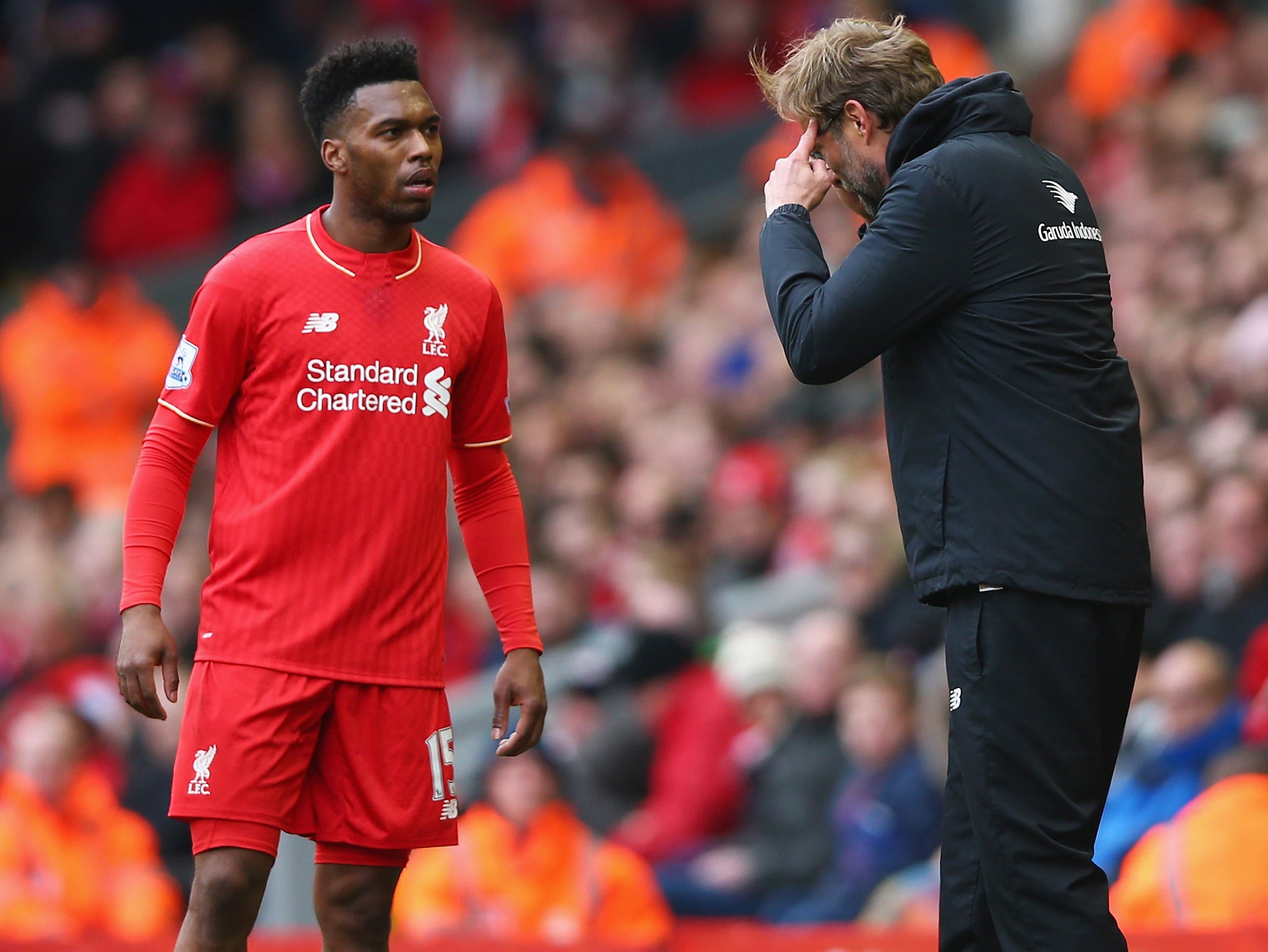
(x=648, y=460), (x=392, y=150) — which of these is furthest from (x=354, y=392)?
(x=648, y=460)

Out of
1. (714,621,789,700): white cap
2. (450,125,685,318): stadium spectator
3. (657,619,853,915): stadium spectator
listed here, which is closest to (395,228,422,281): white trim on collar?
(657,619,853,915): stadium spectator

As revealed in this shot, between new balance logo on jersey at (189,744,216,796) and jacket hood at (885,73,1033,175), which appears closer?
jacket hood at (885,73,1033,175)

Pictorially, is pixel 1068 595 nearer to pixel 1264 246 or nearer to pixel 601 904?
pixel 601 904

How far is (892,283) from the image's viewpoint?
3863 millimetres

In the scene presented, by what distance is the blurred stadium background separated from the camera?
712cm

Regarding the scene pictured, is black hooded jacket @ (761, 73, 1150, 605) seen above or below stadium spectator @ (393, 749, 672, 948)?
above

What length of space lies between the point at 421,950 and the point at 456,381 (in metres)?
2.74

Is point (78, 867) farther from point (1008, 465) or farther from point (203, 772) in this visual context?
point (1008, 465)

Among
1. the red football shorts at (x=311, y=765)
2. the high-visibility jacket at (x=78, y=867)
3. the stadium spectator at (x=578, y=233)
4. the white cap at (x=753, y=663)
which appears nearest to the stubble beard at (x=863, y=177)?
the red football shorts at (x=311, y=765)

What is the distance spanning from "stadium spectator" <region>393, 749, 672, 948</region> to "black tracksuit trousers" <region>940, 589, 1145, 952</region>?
3.52 metres

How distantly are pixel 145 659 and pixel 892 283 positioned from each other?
1.70m

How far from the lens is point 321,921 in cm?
420

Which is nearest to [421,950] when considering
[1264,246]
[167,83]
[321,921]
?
[321,921]

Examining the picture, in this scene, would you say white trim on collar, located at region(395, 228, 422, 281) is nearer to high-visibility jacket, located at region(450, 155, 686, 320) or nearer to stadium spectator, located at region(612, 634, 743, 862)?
stadium spectator, located at region(612, 634, 743, 862)
